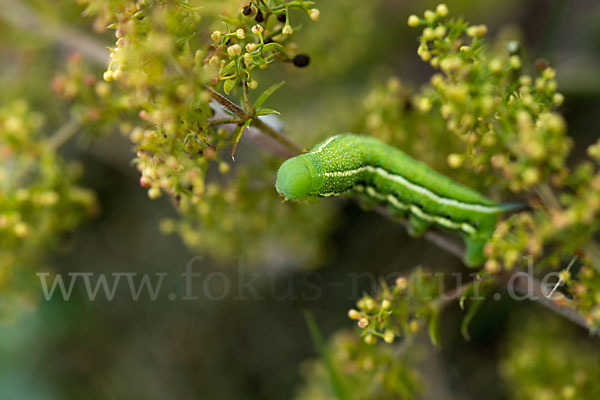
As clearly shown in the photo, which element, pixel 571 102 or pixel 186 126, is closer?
pixel 186 126

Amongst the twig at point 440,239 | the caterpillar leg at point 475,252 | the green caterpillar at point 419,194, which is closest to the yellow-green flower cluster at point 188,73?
the green caterpillar at point 419,194

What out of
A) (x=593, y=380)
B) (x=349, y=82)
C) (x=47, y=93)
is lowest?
(x=593, y=380)

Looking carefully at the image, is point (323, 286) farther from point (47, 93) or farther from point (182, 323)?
point (47, 93)

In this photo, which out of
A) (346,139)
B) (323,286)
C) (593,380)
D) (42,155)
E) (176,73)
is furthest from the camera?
(323,286)

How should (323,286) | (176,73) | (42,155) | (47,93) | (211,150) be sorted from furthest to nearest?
(323,286), (47,93), (42,155), (211,150), (176,73)

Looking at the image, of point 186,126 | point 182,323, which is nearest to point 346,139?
point 186,126

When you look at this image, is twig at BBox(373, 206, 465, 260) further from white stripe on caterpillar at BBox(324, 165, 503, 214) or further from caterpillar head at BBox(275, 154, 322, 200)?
→ caterpillar head at BBox(275, 154, 322, 200)

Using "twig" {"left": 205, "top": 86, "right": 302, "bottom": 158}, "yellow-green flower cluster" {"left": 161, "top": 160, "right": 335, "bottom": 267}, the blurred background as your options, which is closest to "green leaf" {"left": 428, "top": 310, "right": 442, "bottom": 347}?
"twig" {"left": 205, "top": 86, "right": 302, "bottom": 158}

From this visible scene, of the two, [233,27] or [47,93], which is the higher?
[47,93]
